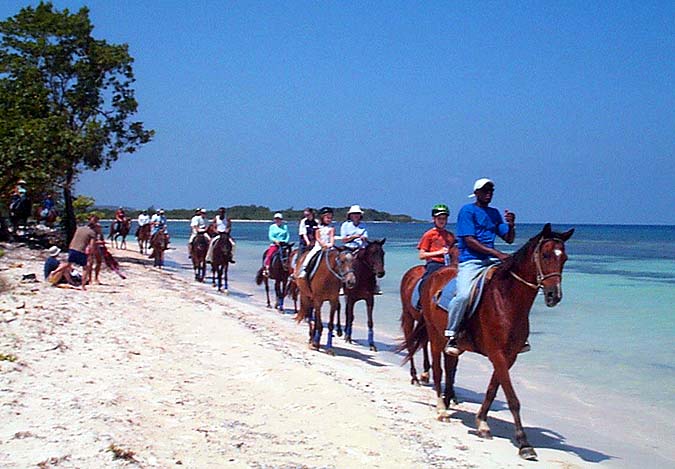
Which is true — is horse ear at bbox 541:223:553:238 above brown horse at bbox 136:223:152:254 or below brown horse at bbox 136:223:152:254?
above

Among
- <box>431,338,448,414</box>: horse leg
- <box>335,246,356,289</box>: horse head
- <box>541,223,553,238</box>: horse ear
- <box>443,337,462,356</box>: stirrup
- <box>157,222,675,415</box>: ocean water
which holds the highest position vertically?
<box>541,223,553,238</box>: horse ear

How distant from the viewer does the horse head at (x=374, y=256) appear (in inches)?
472

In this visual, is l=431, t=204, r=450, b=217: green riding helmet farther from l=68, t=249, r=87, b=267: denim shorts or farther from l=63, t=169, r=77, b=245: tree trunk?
l=63, t=169, r=77, b=245: tree trunk

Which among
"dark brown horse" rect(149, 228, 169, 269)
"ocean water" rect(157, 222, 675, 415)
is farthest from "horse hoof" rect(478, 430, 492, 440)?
"dark brown horse" rect(149, 228, 169, 269)

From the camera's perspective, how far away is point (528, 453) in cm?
641

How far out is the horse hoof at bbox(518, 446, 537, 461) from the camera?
6.40 metres

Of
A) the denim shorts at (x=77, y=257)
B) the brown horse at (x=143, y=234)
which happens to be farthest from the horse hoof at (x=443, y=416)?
the brown horse at (x=143, y=234)

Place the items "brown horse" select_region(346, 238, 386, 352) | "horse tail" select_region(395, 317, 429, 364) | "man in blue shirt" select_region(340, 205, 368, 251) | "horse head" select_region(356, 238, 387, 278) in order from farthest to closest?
"man in blue shirt" select_region(340, 205, 368, 251) < "brown horse" select_region(346, 238, 386, 352) < "horse head" select_region(356, 238, 387, 278) < "horse tail" select_region(395, 317, 429, 364)

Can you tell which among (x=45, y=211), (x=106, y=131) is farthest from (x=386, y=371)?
(x=45, y=211)

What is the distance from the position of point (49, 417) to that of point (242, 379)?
2.80 meters

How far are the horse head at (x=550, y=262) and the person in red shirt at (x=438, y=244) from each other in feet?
10.3

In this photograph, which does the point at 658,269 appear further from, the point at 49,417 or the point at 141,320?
the point at 49,417

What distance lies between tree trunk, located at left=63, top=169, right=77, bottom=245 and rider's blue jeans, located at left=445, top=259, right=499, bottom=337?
19.7 m

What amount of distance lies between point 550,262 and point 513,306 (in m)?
0.63
